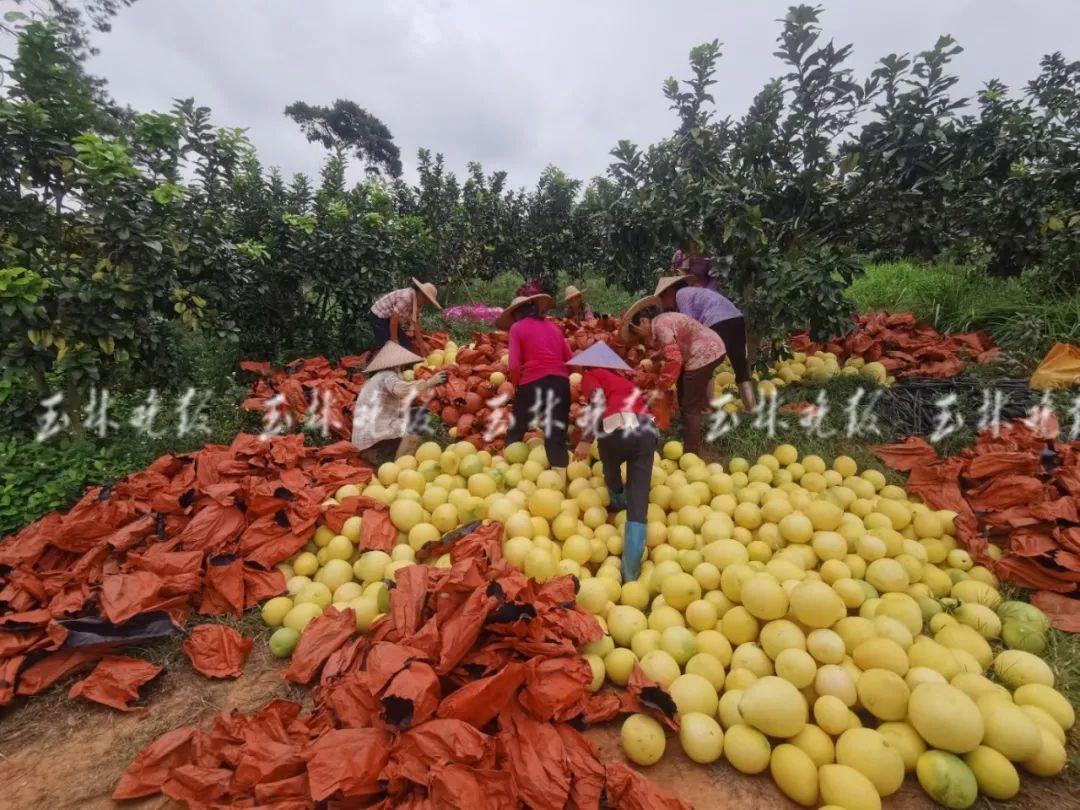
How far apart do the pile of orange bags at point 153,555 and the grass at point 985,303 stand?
18.2 feet

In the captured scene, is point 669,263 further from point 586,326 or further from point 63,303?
point 63,303

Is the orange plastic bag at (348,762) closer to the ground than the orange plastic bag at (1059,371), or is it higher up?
closer to the ground

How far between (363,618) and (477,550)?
73 cm

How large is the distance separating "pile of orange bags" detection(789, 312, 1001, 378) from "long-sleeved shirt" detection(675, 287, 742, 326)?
1.57 metres

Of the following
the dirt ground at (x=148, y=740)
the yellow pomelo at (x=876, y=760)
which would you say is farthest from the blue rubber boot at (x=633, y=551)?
the yellow pomelo at (x=876, y=760)

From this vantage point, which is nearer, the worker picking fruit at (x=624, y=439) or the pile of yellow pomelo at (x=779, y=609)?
the pile of yellow pomelo at (x=779, y=609)

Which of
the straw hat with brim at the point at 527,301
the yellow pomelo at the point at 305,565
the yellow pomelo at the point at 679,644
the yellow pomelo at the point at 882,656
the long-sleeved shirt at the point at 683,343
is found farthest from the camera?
the straw hat with brim at the point at 527,301

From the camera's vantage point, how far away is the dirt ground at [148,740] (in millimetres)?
2066

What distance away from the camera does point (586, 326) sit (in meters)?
6.71

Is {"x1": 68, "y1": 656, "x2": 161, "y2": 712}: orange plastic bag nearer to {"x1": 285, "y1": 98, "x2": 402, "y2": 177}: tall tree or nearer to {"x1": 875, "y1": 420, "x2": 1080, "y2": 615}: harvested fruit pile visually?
{"x1": 875, "y1": 420, "x2": 1080, "y2": 615}: harvested fruit pile

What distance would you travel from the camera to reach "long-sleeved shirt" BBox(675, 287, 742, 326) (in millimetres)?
4855

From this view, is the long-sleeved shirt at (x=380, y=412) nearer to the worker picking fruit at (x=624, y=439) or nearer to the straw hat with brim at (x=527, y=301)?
the straw hat with brim at (x=527, y=301)

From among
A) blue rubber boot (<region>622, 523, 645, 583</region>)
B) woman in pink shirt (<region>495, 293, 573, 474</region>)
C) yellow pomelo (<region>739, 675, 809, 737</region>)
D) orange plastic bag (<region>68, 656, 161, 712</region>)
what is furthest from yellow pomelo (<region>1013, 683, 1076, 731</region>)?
orange plastic bag (<region>68, 656, 161, 712</region>)

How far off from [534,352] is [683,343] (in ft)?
4.33
